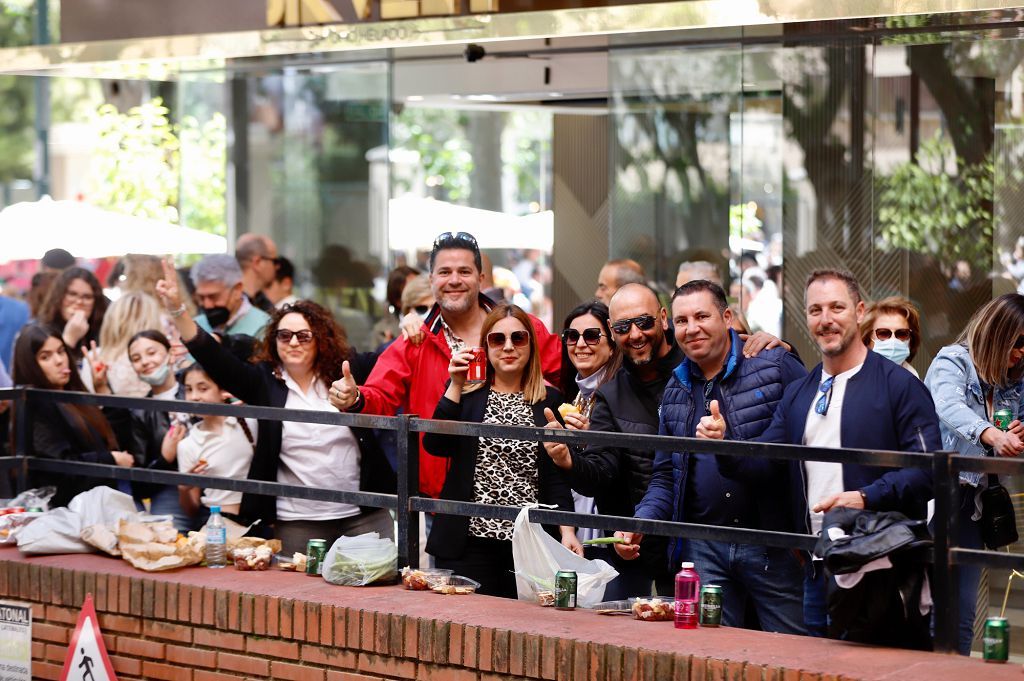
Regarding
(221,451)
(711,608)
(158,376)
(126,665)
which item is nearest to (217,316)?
(158,376)

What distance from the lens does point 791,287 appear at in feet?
33.7

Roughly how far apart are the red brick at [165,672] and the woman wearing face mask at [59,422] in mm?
1625

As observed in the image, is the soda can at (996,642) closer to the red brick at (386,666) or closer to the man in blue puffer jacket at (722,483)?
the man in blue puffer jacket at (722,483)

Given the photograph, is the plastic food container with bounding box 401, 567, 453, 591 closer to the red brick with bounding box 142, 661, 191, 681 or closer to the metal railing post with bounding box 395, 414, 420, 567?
the metal railing post with bounding box 395, 414, 420, 567

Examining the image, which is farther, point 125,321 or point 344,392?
point 125,321

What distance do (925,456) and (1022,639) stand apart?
2192 millimetres

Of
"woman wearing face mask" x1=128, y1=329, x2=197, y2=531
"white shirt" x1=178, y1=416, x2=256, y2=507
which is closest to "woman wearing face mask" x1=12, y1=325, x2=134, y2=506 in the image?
"woman wearing face mask" x1=128, y1=329, x2=197, y2=531

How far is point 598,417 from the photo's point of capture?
6066mm

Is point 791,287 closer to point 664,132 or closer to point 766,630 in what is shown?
point 664,132

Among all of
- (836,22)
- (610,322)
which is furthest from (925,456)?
(836,22)

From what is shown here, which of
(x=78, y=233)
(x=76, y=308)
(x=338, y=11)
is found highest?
(x=338, y=11)

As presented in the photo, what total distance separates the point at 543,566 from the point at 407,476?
65cm

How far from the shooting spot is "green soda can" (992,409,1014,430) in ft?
21.9

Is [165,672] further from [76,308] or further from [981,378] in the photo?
[76,308]
